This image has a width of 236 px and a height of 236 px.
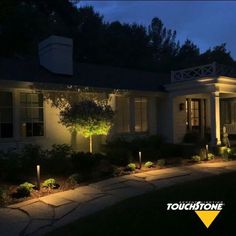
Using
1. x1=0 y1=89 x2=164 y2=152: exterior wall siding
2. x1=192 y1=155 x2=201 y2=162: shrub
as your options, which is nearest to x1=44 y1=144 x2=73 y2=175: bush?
x1=0 y1=89 x2=164 y2=152: exterior wall siding

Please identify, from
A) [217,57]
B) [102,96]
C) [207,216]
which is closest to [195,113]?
[102,96]

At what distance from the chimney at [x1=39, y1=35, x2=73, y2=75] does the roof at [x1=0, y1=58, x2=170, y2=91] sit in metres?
0.28

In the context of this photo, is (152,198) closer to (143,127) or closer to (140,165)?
(140,165)

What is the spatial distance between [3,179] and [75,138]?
18.0ft

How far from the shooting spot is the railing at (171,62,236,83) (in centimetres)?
1543

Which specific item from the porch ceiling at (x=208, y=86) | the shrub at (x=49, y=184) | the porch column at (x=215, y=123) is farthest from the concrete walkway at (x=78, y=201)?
the porch ceiling at (x=208, y=86)

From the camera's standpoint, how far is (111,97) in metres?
15.5

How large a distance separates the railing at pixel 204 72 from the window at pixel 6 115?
7.88 meters

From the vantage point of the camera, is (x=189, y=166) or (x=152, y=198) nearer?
(x=152, y=198)

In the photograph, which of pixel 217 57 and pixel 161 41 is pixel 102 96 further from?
pixel 161 41

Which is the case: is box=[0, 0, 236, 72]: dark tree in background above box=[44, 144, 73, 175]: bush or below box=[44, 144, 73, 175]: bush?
above

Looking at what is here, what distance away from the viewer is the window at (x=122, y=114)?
16.0 metres

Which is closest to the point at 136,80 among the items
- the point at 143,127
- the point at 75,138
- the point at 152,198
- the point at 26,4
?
the point at 143,127

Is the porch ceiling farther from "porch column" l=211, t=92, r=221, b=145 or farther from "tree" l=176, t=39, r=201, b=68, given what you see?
"tree" l=176, t=39, r=201, b=68
